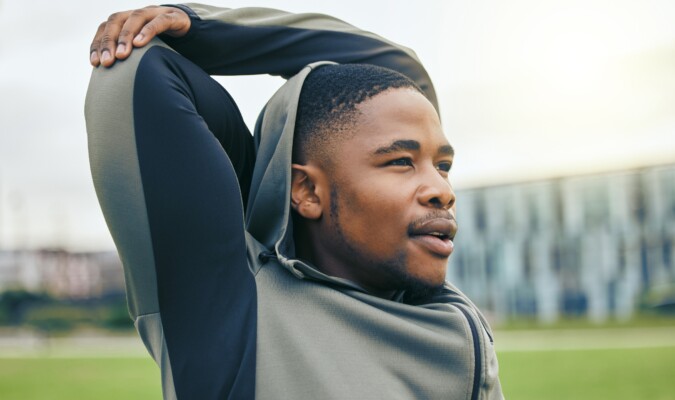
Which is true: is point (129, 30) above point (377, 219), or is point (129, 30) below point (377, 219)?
above

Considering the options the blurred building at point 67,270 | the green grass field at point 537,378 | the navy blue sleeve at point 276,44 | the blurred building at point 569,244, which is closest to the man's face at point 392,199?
the navy blue sleeve at point 276,44

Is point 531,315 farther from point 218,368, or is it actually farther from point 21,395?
point 218,368

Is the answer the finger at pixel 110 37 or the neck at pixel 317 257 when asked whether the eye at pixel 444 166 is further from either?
the finger at pixel 110 37

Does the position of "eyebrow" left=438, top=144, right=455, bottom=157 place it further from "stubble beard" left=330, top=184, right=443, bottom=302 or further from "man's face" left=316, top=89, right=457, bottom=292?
"stubble beard" left=330, top=184, right=443, bottom=302

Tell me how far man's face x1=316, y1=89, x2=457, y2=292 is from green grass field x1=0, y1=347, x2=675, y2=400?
40.4 feet

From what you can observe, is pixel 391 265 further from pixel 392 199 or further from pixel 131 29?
pixel 131 29

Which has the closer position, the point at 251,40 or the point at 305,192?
the point at 305,192

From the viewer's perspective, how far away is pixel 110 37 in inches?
53.9

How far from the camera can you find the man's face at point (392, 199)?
4.47ft

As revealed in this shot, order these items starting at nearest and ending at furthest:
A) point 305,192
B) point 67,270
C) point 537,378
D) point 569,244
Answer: point 305,192 → point 537,378 → point 569,244 → point 67,270

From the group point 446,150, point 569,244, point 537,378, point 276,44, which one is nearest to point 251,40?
point 276,44

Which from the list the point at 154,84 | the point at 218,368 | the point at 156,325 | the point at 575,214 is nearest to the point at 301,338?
the point at 218,368

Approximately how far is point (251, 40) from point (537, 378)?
15.5m

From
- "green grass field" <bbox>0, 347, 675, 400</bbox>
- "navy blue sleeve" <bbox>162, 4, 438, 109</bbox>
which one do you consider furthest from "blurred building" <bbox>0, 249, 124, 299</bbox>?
"navy blue sleeve" <bbox>162, 4, 438, 109</bbox>
